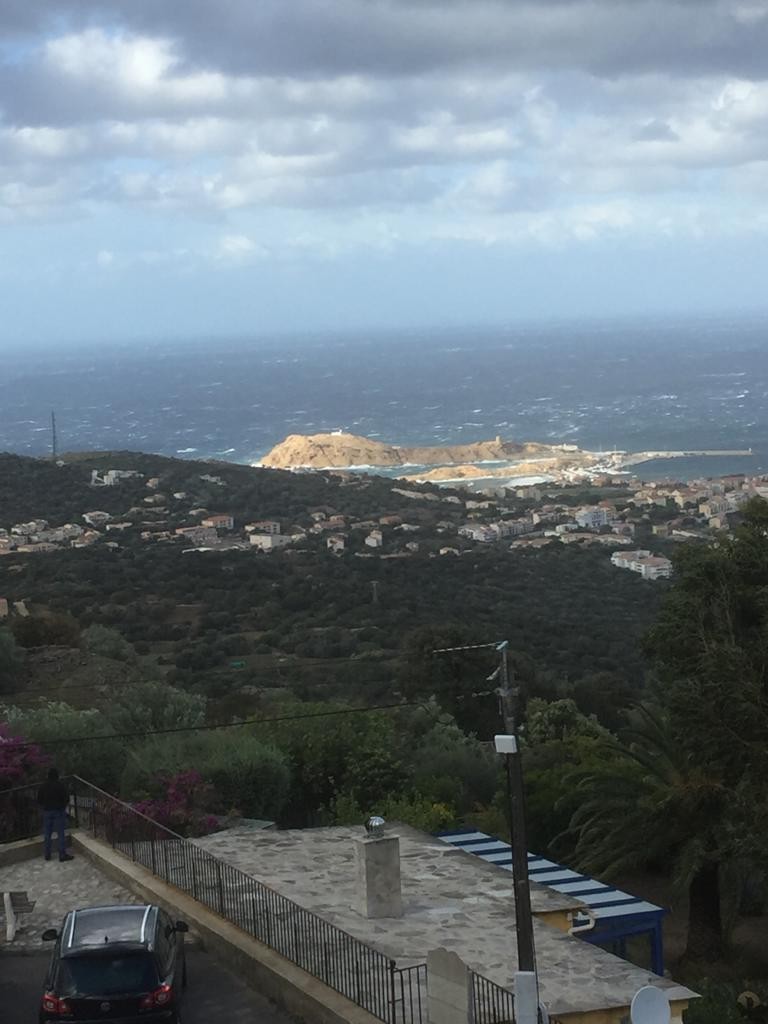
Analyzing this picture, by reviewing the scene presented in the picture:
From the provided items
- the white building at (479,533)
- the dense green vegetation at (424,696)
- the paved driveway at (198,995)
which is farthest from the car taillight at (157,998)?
the white building at (479,533)

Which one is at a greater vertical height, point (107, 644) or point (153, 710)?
point (153, 710)

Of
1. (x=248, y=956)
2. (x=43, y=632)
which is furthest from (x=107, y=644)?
(x=248, y=956)

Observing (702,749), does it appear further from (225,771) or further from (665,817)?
(225,771)

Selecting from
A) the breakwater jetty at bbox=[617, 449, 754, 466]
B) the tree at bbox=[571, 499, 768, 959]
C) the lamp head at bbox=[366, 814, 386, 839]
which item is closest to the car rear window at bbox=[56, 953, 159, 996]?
the lamp head at bbox=[366, 814, 386, 839]

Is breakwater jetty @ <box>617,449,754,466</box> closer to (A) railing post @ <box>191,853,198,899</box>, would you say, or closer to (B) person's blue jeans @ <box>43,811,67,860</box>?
(B) person's blue jeans @ <box>43,811,67,860</box>

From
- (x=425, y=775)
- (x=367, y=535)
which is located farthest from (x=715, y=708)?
(x=367, y=535)

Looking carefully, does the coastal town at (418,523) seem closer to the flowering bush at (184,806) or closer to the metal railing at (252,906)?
the flowering bush at (184,806)
